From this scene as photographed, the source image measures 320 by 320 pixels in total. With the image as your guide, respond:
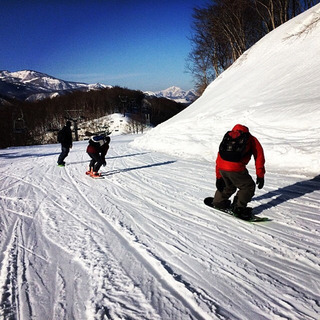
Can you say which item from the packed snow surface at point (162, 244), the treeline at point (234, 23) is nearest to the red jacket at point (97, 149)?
the packed snow surface at point (162, 244)

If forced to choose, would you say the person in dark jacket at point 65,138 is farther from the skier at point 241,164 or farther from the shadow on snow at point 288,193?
the shadow on snow at point 288,193

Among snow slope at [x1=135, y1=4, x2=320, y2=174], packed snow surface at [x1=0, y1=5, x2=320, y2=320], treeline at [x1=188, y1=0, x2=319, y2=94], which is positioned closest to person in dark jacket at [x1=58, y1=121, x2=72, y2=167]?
packed snow surface at [x1=0, y1=5, x2=320, y2=320]

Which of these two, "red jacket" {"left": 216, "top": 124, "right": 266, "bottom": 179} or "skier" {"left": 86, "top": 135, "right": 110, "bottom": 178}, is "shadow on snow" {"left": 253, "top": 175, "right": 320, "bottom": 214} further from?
"skier" {"left": 86, "top": 135, "right": 110, "bottom": 178}

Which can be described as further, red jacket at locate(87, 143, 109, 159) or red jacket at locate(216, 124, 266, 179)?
red jacket at locate(87, 143, 109, 159)

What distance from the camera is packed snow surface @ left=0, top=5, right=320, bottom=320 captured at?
2.12 meters

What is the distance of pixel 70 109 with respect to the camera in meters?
68.8

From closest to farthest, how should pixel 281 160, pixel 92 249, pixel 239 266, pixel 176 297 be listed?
pixel 176 297 < pixel 239 266 < pixel 92 249 < pixel 281 160

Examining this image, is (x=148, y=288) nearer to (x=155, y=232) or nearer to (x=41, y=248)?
(x=155, y=232)

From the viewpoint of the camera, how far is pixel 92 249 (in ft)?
10.0

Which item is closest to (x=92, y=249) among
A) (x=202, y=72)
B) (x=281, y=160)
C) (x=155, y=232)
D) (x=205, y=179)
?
(x=155, y=232)

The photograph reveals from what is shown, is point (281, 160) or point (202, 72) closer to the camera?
point (281, 160)

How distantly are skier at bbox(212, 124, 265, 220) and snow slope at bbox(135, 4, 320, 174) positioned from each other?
10.6 feet

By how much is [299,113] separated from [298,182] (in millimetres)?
3771

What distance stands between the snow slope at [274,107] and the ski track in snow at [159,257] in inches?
73.9
